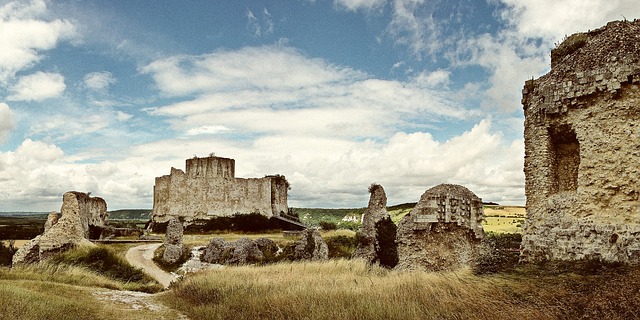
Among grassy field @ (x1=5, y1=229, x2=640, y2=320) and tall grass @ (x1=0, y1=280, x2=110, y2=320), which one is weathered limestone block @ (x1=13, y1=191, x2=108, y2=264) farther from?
tall grass @ (x1=0, y1=280, x2=110, y2=320)

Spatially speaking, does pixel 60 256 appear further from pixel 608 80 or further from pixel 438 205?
pixel 608 80

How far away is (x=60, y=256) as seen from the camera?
2111 cm

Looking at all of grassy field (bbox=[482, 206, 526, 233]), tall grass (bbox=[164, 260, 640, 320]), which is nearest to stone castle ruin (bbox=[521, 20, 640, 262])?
tall grass (bbox=[164, 260, 640, 320])

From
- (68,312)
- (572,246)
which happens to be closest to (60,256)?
(68,312)

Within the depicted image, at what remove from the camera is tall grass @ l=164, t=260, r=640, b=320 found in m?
6.38

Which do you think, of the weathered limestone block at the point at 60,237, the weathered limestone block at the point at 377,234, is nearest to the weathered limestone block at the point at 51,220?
the weathered limestone block at the point at 60,237

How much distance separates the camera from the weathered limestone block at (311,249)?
24.6 metres

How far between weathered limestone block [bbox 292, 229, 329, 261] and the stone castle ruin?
14.5m

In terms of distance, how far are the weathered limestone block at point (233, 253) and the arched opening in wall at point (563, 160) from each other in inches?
667

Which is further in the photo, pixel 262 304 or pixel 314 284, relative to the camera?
pixel 314 284

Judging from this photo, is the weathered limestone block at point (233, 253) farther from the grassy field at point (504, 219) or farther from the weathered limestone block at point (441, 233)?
the grassy field at point (504, 219)

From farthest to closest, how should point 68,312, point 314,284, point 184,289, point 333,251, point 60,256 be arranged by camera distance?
point 333,251 → point 60,256 → point 184,289 → point 314,284 → point 68,312

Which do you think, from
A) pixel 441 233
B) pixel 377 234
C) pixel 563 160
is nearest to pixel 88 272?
pixel 377 234

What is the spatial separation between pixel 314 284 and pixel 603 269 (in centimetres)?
605
